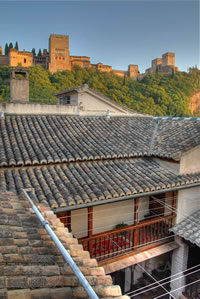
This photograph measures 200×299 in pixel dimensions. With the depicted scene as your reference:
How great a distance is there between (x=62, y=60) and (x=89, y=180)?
67.4 metres

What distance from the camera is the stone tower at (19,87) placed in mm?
11055

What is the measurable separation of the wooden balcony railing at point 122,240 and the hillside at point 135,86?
134ft

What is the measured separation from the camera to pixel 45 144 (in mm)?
7582

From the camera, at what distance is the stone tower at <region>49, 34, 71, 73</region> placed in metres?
66.6

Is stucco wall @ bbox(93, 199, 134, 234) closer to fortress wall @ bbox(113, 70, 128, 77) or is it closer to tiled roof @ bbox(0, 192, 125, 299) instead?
tiled roof @ bbox(0, 192, 125, 299)

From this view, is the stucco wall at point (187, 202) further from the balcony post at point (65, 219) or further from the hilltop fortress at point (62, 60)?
the hilltop fortress at point (62, 60)

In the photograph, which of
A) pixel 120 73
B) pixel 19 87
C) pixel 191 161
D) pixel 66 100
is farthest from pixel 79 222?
pixel 120 73

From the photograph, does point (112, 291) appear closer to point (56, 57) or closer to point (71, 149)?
point (71, 149)

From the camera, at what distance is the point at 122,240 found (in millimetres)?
8141

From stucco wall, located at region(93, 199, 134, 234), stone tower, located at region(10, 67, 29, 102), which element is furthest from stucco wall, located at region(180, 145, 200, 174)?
stone tower, located at region(10, 67, 29, 102)

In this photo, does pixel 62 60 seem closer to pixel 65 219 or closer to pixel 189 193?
pixel 189 193

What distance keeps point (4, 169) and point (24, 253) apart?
384cm

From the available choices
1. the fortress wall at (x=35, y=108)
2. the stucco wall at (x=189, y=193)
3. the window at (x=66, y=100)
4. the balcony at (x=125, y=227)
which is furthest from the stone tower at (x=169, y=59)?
the balcony at (x=125, y=227)

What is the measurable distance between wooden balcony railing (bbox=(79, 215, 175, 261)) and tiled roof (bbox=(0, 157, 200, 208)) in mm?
1436
